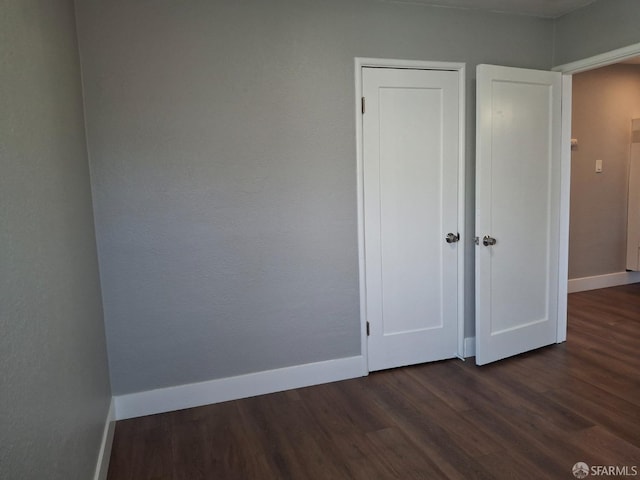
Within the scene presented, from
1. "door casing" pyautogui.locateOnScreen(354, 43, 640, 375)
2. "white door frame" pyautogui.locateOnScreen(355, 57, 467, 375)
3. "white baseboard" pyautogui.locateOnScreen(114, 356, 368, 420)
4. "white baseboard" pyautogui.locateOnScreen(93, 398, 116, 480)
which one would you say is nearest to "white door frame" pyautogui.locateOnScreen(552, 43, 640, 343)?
"door casing" pyautogui.locateOnScreen(354, 43, 640, 375)

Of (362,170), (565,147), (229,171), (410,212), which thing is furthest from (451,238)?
(229,171)

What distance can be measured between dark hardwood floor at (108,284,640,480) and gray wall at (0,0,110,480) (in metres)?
0.55

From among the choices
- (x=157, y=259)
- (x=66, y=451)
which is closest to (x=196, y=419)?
(x=157, y=259)

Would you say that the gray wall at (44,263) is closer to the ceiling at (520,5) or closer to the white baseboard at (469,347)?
the ceiling at (520,5)

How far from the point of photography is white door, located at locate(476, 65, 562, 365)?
9.86 ft

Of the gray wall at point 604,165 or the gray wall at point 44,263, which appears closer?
the gray wall at point 44,263

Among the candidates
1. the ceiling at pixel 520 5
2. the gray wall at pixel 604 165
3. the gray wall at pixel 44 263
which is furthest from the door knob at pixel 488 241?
the gray wall at pixel 44 263

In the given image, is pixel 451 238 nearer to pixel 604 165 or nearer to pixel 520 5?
pixel 520 5

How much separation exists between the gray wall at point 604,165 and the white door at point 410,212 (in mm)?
2421

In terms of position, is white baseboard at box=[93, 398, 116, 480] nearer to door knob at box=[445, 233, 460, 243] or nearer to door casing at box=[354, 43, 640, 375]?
door casing at box=[354, 43, 640, 375]

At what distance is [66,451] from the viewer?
140 centimetres

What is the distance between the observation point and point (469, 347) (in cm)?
329

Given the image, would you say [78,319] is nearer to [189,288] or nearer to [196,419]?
[189,288]

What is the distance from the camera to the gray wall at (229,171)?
2.43 metres
